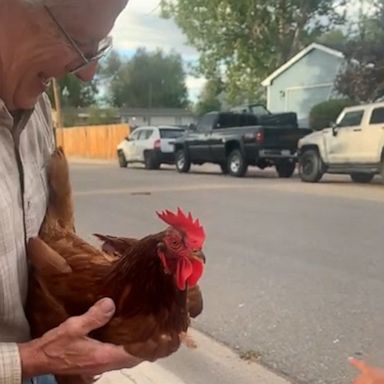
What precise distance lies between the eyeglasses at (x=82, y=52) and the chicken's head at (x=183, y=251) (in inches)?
18.3

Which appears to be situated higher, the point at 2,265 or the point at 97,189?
the point at 2,265

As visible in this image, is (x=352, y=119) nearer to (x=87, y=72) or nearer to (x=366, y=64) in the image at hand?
(x=366, y=64)

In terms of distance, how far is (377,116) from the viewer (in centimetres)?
1672

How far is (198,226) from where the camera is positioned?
1937mm

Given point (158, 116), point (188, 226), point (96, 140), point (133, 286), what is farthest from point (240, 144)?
point (158, 116)

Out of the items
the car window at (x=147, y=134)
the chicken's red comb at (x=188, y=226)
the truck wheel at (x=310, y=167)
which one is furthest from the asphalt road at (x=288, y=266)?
the car window at (x=147, y=134)

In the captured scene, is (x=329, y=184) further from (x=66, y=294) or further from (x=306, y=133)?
(x=66, y=294)

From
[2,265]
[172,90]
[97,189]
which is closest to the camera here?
[2,265]

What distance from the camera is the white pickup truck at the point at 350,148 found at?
54.7ft

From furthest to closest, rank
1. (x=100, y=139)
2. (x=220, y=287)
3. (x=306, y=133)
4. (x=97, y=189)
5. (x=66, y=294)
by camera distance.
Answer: (x=100, y=139) → (x=306, y=133) → (x=97, y=189) → (x=220, y=287) → (x=66, y=294)

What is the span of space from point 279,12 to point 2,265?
39.2 meters

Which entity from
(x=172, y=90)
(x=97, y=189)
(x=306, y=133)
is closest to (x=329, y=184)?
(x=306, y=133)

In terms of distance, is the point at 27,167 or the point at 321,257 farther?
the point at 321,257

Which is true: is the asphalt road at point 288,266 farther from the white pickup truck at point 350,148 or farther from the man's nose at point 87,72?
the man's nose at point 87,72
